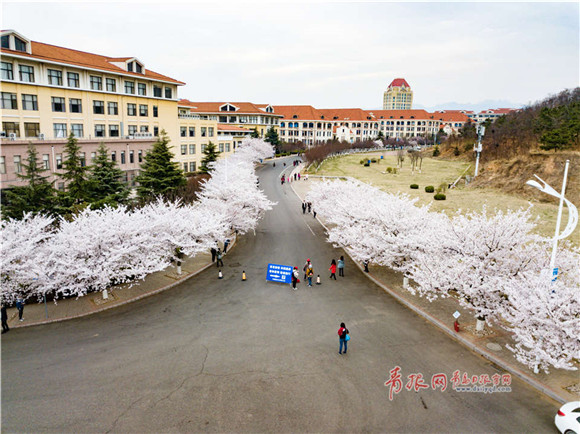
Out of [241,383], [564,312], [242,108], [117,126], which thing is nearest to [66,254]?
[241,383]

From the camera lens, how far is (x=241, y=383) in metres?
13.8

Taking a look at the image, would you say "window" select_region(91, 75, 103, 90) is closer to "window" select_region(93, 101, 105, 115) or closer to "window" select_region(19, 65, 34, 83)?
"window" select_region(93, 101, 105, 115)

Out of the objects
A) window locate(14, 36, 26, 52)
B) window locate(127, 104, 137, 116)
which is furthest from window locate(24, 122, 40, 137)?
window locate(127, 104, 137, 116)

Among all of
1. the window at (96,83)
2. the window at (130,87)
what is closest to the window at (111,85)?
the window at (96,83)

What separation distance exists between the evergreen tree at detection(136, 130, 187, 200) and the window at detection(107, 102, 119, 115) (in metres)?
14.5

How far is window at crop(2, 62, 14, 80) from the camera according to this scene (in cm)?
3838

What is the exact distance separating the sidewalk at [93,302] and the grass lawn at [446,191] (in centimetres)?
1798

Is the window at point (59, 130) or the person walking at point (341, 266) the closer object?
the person walking at point (341, 266)

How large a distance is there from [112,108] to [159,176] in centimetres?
1731

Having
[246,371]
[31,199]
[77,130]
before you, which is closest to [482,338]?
[246,371]

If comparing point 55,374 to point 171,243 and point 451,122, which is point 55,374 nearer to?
point 171,243

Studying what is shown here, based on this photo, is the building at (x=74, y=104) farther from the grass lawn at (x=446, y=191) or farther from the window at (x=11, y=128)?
the grass lawn at (x=446, y=191)

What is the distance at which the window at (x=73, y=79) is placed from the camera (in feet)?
147

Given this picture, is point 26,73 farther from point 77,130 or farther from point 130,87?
point 130,87
